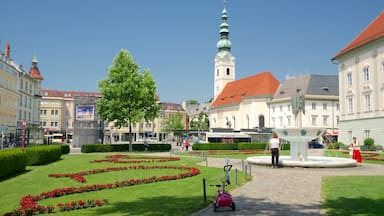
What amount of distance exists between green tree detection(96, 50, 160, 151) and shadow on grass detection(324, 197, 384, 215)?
3361cm

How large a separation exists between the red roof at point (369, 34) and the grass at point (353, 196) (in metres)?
33.9

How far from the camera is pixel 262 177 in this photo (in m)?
15.7

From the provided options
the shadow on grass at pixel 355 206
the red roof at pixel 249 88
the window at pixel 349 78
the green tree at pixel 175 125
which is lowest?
the shadow on grass at pixel 355 206

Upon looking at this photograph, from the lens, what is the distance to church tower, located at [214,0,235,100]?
346 feet

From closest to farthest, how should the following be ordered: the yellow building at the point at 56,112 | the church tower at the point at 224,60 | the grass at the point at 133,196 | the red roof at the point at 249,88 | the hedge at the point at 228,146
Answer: the grass at the point at 133,196 → the hedge at the point at 228,146 → the red roof at the point at 249,88 → the yellow building at the point at 56,112 → the church tower at the point at 224,60

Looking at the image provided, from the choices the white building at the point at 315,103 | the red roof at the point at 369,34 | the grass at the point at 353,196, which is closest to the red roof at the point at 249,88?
the white building at the point at 315,103

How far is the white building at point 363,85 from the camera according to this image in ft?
140

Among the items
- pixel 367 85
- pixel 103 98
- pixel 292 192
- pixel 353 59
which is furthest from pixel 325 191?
pixel 353 59

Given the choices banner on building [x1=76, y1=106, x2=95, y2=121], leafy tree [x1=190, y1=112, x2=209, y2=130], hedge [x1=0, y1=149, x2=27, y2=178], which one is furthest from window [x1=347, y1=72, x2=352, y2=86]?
leafy tree [x1=190, y1=112, x2=209, y2=130]

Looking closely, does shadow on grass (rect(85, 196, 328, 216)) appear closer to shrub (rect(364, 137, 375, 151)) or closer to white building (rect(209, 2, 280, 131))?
shrub (rect(364, 137, 375, 151))

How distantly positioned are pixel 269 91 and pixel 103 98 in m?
50.4


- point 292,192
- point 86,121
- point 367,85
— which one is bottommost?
point 292,192

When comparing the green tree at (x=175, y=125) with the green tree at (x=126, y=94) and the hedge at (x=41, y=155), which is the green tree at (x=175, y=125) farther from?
the hedge at (x=41, y=155)

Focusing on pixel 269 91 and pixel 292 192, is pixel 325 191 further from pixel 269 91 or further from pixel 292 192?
pixel 269 91
